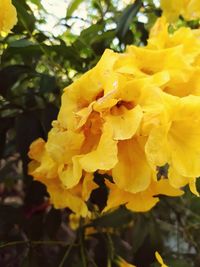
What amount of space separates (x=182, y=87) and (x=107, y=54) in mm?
88

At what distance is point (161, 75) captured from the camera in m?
0.57

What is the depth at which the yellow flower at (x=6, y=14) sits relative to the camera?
570 millimetres

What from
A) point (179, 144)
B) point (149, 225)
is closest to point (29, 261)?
point (149, 225)

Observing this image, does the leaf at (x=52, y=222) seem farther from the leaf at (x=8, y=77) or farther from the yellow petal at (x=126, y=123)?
the yellow petal at (x=126, y=123)

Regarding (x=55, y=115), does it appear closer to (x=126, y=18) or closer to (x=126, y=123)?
(x=126, y=18)

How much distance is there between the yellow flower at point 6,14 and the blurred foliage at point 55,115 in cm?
14

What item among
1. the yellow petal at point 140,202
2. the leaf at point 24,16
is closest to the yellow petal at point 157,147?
the yellow petal at point 140,202

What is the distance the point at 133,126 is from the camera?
527 mm

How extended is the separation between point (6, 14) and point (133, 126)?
184 millimetres

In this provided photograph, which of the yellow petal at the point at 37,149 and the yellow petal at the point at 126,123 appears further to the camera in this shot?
the yellow petal at the point at 37,149

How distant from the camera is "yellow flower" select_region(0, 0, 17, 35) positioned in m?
0.57

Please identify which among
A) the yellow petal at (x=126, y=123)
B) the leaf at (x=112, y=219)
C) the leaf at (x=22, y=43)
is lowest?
the leaf at (x=112, y=219)

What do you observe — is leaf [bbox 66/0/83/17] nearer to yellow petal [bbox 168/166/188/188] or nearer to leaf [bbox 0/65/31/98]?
leaf [bbox 0/65/31/98]

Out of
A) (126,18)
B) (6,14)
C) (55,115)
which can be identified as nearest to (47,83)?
(55,115)
